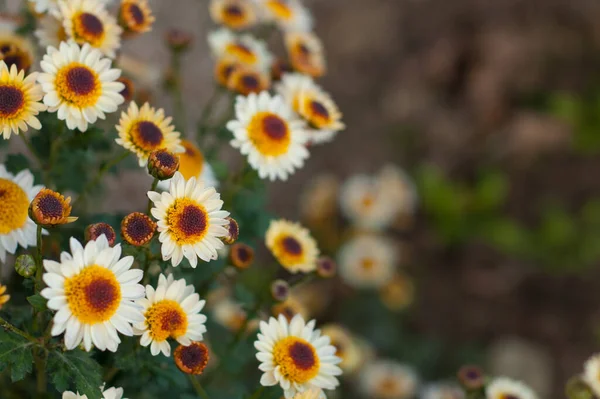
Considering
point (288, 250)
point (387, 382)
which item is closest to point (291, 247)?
point (288, 250)

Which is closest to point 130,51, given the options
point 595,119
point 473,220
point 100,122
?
point 100,122

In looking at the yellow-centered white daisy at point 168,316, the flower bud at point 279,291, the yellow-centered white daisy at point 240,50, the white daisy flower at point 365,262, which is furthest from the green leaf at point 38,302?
the white daisy flower at point 365,262

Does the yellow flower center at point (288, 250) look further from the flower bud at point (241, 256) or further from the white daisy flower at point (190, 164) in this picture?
the white daisy flower at point (190, 164)

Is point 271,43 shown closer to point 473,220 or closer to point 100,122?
point 473,220

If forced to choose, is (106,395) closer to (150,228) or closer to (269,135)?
(150,228)

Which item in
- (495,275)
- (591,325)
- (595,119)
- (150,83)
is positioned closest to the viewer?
(150,83)

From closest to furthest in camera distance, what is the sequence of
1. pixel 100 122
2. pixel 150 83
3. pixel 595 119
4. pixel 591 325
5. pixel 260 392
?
pixel 260 392, pixel 100 122, pixel 150 83, pixel 591 325, pixel 595 119

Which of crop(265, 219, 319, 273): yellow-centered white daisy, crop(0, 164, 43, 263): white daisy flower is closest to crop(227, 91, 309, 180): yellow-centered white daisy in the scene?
crop(265, 219, 319, 273): yellow-centered white daisy
